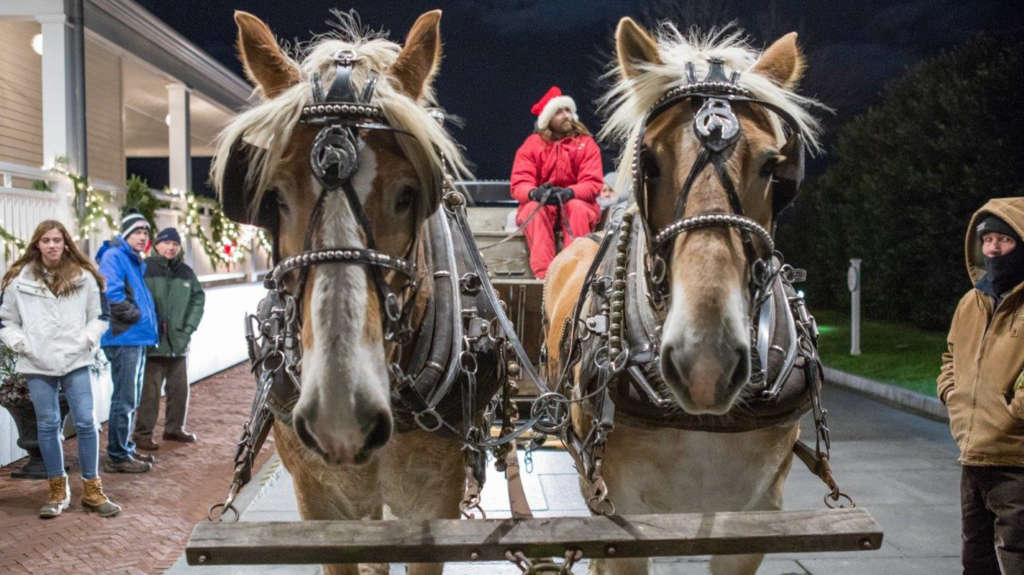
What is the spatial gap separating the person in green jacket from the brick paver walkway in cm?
23

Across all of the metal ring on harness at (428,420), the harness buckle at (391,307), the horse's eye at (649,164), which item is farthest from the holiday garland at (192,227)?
the horse's eye at (649,164)

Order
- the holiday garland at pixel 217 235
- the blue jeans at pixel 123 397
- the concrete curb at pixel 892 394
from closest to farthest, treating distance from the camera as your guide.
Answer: the blue jeans at pixel 123 397 < the concrete curb at pixel 892 394 < the holiday garland at pixel 217 235

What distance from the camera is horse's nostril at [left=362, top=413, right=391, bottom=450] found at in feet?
5.72

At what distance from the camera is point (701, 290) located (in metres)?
1.88

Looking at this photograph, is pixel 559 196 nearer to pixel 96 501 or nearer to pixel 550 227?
pixel 550 227

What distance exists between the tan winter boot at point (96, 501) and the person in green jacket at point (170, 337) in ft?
6.11

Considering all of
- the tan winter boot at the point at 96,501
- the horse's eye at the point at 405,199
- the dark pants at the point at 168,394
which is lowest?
the tan winter boot at the point at 96,501

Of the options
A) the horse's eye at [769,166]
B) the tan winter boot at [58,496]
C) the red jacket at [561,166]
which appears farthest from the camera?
the tan winter boot at [58,496]

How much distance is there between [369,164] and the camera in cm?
194

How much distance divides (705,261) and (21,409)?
6150 mm

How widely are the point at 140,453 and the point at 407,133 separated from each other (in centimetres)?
602

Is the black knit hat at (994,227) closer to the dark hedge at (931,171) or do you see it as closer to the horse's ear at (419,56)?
the horse's ear at (419,56)

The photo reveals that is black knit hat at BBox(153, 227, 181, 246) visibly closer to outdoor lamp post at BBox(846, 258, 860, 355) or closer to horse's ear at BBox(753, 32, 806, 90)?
horse's ear at BBox(753, 32, 806, 90)

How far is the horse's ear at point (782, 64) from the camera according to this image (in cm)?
251
